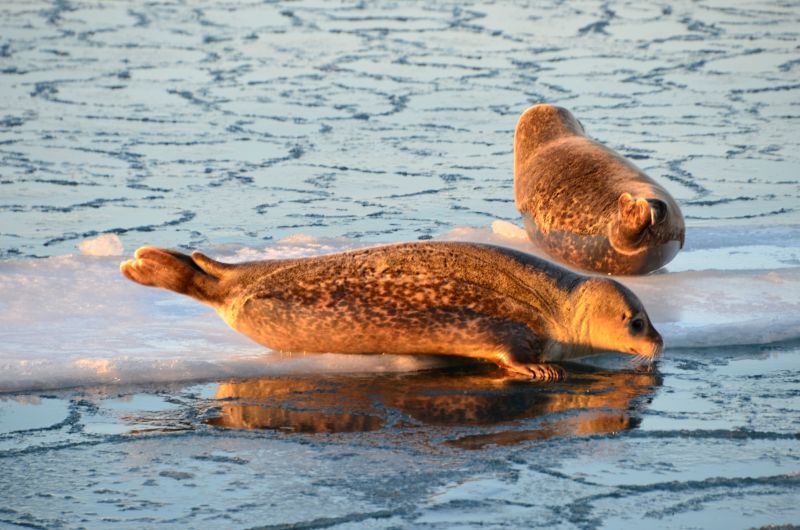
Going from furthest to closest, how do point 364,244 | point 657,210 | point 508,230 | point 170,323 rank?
point 508,230
point 364,244
point 657,210
point 170,323

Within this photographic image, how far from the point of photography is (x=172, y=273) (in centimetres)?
470

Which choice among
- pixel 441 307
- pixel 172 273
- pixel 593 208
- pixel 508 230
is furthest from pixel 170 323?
pixel 508 230

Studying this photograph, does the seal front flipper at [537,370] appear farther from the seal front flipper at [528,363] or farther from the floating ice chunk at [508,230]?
the floating ice chunk at [508,230]

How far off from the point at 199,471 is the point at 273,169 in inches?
179

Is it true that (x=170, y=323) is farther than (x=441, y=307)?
Yes

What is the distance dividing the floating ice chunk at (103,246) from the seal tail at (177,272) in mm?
1241

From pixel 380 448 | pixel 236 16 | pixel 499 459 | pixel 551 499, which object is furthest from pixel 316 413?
pixel 236 16

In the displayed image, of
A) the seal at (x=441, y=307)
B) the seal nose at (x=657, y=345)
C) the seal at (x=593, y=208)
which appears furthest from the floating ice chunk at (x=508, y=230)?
the seal nose at (x=657, y=345)

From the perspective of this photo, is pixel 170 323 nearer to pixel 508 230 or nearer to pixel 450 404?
pixel 450 404

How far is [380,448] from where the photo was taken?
12.2 feet

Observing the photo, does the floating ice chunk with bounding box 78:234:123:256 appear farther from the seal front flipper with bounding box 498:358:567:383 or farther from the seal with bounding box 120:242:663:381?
the seal front flipper with bounding box 498:358:567:383

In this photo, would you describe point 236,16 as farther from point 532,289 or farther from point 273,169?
point 532,289

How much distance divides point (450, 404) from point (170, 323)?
48.4 inches

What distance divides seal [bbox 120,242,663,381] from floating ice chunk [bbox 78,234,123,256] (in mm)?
1280
